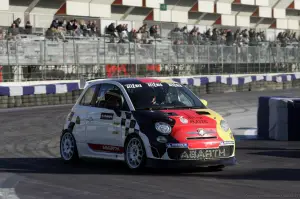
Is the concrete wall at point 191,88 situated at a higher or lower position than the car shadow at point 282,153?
higher

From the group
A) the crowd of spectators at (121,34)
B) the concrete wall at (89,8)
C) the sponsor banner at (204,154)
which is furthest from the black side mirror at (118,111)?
the concrete wall at (89,8)

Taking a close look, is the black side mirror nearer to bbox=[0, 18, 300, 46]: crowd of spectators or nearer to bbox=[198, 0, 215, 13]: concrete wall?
bbox=[0, 18, 300, 46]: crowd of spectators

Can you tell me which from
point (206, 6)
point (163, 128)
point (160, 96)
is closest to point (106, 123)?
point (160, 96)

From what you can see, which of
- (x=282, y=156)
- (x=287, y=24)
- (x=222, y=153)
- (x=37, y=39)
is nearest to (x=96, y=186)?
(x=222, y=153)

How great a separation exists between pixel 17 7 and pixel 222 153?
2901cm

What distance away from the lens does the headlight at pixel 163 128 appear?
10.4 meters

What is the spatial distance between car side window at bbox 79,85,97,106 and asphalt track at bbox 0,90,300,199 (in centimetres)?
98

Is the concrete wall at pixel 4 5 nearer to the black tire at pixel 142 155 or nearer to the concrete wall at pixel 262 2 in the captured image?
the concrete wall at pixel 262 2

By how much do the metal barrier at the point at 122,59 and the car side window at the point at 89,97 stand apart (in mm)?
15372

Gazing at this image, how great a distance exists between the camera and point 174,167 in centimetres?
1034

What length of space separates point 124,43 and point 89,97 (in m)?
20.0

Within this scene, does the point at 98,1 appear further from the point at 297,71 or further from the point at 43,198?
the point at 43,198

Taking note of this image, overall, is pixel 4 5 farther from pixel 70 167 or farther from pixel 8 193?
pixel 8 193

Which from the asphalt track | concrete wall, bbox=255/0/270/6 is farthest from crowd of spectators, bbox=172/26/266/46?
the asphalt track
